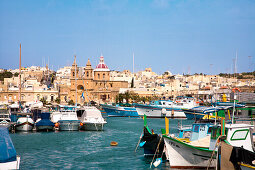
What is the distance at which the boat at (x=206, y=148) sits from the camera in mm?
17672

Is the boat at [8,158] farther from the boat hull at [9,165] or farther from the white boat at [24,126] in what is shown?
the white boat at [24,126]

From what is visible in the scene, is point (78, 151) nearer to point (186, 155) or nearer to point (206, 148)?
point (186, 155)

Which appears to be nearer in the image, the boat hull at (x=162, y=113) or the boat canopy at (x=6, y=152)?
the boat canopy at (x=6, y=152)

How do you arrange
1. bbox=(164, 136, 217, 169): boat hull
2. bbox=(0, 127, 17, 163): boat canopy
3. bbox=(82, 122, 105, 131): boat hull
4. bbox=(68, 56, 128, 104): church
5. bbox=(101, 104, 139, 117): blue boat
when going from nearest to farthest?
bbox=(0, 127, 17, 163): boat canopy → bbox=(164, 136, 217, 169): boat hull → bbox=(82, 122, 105, 131): boat hull → bbox=(101, 104, 139, 117): blue boat → bbox=(68, 56, 128, 104): church

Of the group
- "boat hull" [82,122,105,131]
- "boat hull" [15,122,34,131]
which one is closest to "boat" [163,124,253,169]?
"boat hull" [82,122,105,131]

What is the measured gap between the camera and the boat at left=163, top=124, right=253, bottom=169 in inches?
696

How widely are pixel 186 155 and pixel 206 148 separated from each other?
3.86 feet

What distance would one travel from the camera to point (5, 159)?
1406cm

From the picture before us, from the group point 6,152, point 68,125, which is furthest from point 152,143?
point 68,125

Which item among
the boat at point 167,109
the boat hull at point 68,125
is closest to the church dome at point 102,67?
the boat at point 167,109

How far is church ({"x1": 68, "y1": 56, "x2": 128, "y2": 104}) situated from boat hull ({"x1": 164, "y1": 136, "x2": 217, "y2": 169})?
63145mm

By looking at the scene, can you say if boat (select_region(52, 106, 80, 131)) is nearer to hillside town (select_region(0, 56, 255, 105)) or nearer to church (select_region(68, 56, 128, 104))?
hillside town (select_region(0, 56, 255, 105))

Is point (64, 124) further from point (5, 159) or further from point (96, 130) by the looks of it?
point (5, 159)

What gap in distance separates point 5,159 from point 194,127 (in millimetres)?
11040
